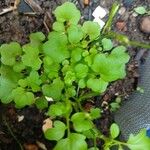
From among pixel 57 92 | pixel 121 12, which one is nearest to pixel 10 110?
pixel 57 92

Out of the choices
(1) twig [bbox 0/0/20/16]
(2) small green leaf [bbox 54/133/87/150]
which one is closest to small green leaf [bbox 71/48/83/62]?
(2) small green leaf [bbox 54/133/87/150]

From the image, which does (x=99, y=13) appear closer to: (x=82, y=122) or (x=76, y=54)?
(x=76, y=54)

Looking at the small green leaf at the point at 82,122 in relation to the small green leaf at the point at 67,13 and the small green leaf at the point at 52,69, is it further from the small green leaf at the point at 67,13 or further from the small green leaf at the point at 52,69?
the small green leaf at the point at 67,13

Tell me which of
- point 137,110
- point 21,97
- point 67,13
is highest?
point 67,13

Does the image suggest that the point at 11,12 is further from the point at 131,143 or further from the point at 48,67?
the point at 131,143

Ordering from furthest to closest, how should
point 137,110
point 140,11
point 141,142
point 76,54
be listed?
point 140,11 → point 137,110 → point 76,54 → point 141,142

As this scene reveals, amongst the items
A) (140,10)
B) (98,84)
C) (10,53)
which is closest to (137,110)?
(98,84)
